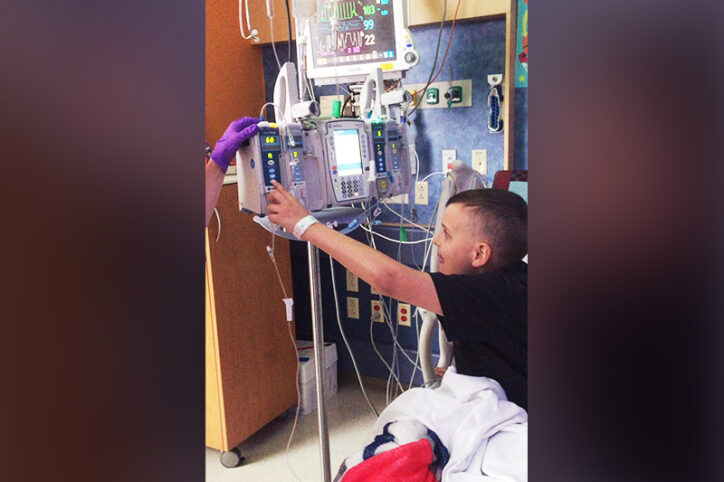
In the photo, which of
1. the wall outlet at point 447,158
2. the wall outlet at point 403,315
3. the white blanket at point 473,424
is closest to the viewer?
the white blanket at point 473,424

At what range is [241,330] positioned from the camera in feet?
8.22

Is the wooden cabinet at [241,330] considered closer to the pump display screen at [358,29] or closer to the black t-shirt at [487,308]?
the pump display screen at [358,29]

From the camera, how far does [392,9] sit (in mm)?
2525

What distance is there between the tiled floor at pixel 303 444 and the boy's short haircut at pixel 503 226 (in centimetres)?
135

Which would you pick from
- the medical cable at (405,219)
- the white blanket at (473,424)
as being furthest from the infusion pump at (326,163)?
the medical cable at (405,219)

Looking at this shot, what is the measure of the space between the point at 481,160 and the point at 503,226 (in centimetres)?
134

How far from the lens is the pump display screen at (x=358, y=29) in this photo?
8.32 feet

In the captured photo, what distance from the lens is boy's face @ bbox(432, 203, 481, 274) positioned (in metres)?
1.51

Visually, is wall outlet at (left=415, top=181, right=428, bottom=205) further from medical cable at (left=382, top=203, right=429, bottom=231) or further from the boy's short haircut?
the boy's short haircut

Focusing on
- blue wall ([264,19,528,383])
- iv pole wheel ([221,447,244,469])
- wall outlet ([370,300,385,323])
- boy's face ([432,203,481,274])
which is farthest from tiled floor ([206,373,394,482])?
boy's face ([432,203,481,274])
